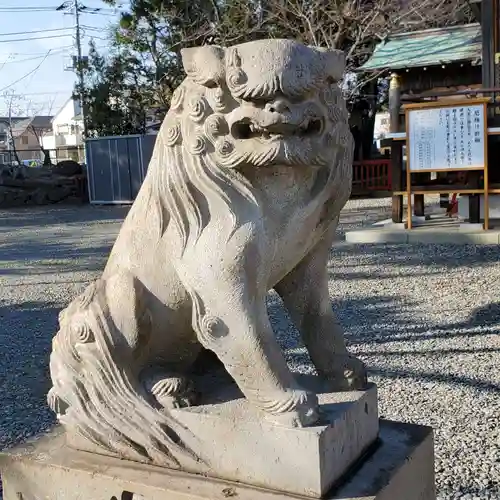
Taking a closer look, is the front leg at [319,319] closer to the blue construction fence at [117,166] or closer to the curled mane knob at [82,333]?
the curled mane knob at [82,333]

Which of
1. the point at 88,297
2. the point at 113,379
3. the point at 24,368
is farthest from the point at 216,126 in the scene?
the point at 24,368

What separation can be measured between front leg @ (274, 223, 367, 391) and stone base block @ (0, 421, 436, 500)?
216 millimetres

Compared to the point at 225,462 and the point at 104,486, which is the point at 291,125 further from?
the point at 104,486

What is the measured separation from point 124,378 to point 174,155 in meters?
0.59

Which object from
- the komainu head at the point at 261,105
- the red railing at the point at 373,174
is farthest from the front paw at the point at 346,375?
the red railing at the point at 373,174

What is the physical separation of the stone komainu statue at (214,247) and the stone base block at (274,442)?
0.04 metres

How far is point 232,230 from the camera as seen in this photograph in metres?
1.46

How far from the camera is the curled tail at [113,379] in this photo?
1.60 meters

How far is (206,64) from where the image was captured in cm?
145

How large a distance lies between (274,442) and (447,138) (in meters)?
6.60

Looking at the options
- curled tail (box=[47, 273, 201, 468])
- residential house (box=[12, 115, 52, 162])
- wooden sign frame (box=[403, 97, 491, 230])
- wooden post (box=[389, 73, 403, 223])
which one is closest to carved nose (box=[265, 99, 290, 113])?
curled tail (box=[47, 273, 201, 468])

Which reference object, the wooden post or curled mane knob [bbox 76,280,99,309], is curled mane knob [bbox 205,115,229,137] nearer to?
curled mane knob [bbox 76,280,99,309]

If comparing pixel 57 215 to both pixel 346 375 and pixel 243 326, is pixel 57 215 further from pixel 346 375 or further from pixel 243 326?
pixel 243 326

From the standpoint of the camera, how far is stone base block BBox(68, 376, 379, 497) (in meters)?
1.44
